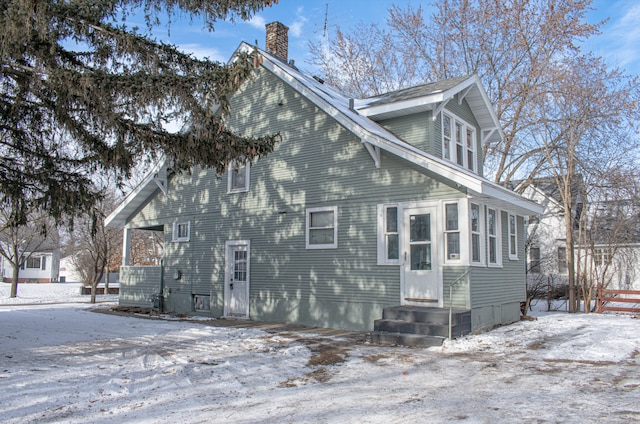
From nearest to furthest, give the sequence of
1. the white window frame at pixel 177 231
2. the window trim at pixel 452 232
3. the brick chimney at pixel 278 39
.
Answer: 1. the window trim at pixel 452 232
2. the white window frame at pixel 177 231
3. the brick chimney at pixel 278 39

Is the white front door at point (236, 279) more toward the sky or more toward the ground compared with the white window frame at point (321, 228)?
more toward the ground

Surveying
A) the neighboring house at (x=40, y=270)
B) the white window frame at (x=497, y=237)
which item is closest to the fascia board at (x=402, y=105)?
the white window frame at (x=497, y=237)

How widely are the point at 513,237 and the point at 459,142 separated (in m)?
3.02

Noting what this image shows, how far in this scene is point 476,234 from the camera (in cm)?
1098

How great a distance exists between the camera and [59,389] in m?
5.96

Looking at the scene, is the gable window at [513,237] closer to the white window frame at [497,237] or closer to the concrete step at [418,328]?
the white window frame at [497,237]

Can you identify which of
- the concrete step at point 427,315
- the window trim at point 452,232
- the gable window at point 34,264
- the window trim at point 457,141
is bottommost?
the concrete step at point 427,315

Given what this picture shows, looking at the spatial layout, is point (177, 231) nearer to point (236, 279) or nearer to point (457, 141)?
point (236, 279)

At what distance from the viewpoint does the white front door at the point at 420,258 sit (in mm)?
10602

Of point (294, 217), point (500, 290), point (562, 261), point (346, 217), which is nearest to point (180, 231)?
point (294, 217)

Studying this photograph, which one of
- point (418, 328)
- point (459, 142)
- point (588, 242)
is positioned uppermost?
point (459, 142)

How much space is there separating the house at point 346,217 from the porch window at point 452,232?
3cm

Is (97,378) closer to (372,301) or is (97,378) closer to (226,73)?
(226,73)

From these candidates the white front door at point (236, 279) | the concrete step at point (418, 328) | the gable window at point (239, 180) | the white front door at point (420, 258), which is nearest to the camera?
the concrete step at point (418, 328)
